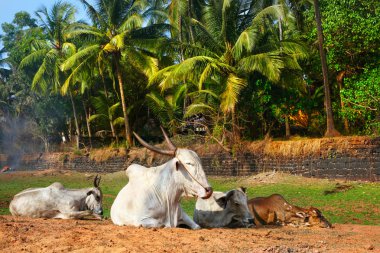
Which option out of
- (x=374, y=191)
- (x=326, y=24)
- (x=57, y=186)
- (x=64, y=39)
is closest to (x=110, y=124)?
(x=64, y=39)

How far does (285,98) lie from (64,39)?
17.0m

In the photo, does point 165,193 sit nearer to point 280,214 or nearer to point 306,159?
point 280,214

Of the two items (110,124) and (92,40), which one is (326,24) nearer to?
(92,40)

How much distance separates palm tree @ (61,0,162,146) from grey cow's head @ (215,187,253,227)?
22.3m

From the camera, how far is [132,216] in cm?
753

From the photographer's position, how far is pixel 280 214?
980 cm

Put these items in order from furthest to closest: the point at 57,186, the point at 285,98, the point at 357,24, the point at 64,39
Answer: the point at 64,39 → the point at 285,98 → the point at 357,24 → the point at 57,186

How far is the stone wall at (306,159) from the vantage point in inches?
749

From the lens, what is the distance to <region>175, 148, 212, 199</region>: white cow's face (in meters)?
7.38

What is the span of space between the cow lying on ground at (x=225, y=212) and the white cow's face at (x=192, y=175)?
1538mm

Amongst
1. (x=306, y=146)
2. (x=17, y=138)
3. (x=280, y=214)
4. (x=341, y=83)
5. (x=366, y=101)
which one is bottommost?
(x=280, y=214)

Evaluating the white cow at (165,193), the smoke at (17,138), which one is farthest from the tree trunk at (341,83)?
the smoke at (17,138)

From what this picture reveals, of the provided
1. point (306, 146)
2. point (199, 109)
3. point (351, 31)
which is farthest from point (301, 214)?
point (199, 109)

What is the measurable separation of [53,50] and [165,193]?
102 feet
